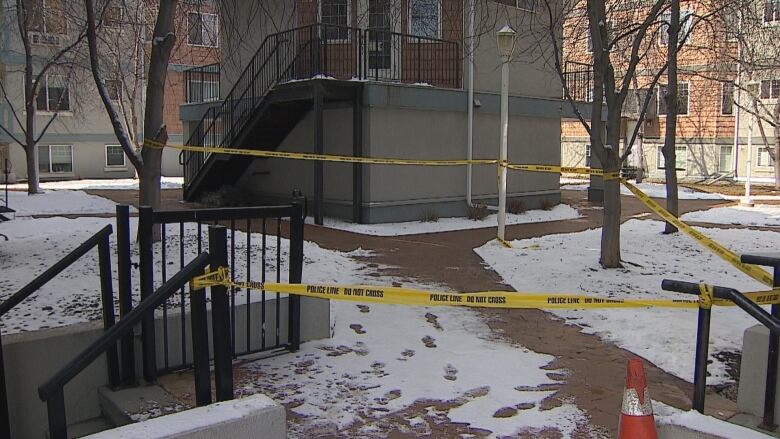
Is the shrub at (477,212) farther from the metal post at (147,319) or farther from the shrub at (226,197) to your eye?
the metal post at (147,319)

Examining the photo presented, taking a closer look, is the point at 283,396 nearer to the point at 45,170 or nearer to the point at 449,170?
the point at 449,170

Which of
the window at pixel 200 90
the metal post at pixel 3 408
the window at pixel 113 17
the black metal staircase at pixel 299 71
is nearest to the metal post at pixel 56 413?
the metal post at pixel 3 408

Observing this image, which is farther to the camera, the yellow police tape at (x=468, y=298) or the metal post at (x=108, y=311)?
the metal post at (x=108, y=311)

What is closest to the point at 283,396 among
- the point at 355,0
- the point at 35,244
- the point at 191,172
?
the point at 35,244

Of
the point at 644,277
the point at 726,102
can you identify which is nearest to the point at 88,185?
the point at 644,277

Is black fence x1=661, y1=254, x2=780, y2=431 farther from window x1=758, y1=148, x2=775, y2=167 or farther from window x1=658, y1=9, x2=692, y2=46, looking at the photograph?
window x1=758, y1=148, x2=775, y2=167

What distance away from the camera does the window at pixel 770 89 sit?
2898cm

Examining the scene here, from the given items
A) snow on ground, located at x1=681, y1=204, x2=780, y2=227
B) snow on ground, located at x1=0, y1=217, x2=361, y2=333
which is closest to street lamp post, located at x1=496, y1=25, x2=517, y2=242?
snow on ground, located at x1=0, y1=217, x2=361, y2=333

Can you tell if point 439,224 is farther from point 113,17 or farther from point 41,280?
point 113,17

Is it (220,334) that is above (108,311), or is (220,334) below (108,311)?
above

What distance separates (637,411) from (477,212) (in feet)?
41.8

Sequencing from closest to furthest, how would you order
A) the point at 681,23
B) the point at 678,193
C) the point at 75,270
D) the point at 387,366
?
1. the point at 387,366
2. the point at 75,270
3. the point at 681,23
4. the point at 678,193

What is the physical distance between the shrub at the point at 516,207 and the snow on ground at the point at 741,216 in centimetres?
366

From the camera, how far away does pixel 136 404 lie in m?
4.35
